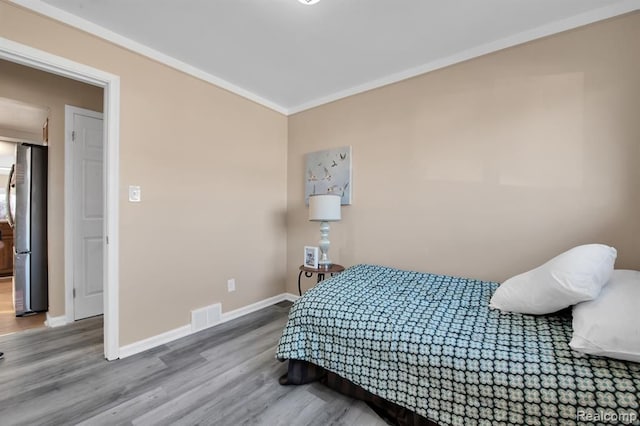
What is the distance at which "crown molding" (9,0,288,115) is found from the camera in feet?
5.68

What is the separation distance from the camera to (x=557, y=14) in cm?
183

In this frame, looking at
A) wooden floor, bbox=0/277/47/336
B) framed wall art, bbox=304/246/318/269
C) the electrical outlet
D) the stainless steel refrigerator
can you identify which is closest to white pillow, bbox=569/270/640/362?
framed wall art, bbox=304/246/318/269

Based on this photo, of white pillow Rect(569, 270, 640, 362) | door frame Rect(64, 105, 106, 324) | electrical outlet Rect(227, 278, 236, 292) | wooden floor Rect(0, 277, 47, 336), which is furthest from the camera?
electrical outlet Rect(227, 278, 236, 292)

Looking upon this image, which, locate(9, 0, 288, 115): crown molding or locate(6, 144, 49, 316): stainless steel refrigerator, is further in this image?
locate(6, 144, 49, 316): stainless steel refrigerator

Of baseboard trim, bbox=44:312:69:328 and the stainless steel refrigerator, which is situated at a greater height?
the stainless steel refrigerator

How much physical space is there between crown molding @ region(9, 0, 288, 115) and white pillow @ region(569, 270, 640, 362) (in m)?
3.19

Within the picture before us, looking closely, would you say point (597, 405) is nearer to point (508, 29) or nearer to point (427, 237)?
point (427, 237)

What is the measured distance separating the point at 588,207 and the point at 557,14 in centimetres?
133

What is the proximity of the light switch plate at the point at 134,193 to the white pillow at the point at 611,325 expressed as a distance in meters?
2.81

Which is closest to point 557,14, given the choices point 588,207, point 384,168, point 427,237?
point 588,207

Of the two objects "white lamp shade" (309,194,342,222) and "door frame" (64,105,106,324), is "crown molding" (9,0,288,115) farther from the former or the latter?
"white lamp shade" (309,194,342,222)

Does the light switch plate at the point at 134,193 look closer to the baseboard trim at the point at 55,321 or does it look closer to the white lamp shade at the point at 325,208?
the white lamp shade at the point at 325,208

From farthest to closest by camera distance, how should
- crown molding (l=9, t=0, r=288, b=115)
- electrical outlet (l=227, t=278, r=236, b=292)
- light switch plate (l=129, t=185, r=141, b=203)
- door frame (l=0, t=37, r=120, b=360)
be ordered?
electrical outlet (l=227, t=278, r=236, b=292) < light switch plate (l=129, t=185, r=141, b=203) < door frame (l=0, t=37, r=120, b=360) < crown molding (l=9, t=0, r=288, b=115)

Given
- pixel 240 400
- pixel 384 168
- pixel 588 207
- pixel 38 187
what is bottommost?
pixel 240 400
